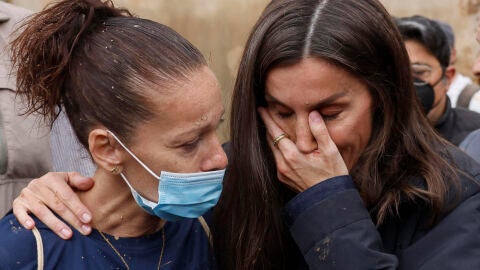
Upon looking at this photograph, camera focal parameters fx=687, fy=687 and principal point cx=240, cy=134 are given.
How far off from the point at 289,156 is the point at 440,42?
2.52 metres

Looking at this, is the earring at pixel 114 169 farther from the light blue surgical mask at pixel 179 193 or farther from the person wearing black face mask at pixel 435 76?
the person wearing black face mask at pixel 435 76

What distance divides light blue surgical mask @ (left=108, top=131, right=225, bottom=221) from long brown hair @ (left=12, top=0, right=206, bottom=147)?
0.37ft

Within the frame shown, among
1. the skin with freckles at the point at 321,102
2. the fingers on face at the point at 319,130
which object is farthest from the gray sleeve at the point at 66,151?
the fingers on face at the point at 319,130

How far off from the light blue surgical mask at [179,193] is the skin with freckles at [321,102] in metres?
0.32

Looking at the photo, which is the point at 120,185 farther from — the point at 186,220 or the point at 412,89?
the point at 412,89

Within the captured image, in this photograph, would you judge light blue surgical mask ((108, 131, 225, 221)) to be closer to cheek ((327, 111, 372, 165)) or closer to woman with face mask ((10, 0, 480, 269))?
woman with face mask ((10, 0, 480, 269))

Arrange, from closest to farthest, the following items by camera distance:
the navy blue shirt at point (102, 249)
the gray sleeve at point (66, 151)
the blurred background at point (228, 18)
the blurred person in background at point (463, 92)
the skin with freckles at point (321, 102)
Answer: the navy blue shirt at point (102, 249) < the skin with freckles at point (321, 102) < the gray sleeve at point (66, 151) < the blurred person in background at point (463, 92) < the blurred background at point (228, 18)

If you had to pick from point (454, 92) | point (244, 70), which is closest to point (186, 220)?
point (244, 70)

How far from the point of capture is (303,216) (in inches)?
88.8

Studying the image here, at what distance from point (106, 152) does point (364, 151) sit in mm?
894

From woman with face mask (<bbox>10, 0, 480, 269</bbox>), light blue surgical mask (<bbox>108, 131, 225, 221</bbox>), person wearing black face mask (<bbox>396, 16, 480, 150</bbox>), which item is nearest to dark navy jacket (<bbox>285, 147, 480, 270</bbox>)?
woman with face mask (<bbox>10, 0, 480, 269</bbox>)

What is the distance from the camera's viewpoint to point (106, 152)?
2184 millimetres

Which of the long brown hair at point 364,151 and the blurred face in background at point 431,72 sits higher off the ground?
the long brown hair at point 364,151

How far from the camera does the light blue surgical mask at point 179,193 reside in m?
2.16
